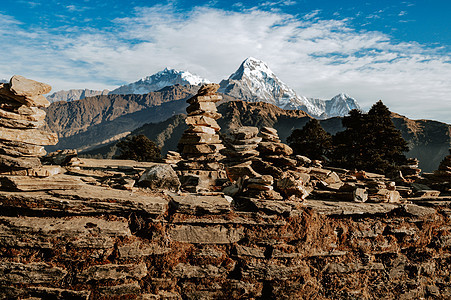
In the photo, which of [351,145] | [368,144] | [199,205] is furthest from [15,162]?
[368,144]

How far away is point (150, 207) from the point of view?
8.94 metres

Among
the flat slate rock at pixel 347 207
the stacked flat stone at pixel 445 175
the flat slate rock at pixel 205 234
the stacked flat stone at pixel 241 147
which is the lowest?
the flat slate rock at pixel 205 234

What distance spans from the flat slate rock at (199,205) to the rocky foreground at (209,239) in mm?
36

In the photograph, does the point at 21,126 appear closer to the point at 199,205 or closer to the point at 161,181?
the point at 161,181

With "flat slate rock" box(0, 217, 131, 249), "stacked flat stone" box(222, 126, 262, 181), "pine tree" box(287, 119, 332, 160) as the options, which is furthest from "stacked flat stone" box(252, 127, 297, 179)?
"pine tree" box(287, 119, 332, 160)

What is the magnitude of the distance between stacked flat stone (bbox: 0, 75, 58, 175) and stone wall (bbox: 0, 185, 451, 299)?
1.67 meters

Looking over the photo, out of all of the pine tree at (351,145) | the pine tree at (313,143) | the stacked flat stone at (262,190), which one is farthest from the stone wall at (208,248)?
the pine tree at (313,143)

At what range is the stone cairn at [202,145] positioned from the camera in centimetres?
1320

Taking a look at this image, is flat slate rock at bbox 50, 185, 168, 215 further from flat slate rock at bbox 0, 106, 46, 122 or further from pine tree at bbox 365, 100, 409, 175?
pine tree at bbox 365, 100, 409, 175

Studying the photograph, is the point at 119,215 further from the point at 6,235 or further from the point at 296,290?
the point at 296,290

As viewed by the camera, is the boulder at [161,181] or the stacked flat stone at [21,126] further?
the boulder at [161,181]

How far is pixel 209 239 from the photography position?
9.16 metres

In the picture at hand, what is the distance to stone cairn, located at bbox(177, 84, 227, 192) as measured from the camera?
13203 millimetres

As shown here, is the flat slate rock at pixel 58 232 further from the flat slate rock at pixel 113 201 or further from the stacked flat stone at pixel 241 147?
the stacked flat stone at pixel 241 147
